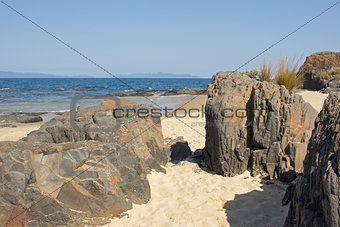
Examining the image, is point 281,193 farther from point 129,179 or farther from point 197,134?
point 197,134

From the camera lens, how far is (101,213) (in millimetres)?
3959

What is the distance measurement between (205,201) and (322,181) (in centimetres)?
235

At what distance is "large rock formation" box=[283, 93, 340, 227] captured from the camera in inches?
92.0

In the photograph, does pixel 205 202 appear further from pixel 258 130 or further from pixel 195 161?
pixel 195 161

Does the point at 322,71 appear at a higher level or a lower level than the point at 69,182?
higher

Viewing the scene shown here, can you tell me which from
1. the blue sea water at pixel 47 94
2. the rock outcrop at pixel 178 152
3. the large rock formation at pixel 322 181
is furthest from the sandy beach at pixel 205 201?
the blue sea water at pixel 47 94

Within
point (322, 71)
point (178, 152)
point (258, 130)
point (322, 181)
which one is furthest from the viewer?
point (322, 71)

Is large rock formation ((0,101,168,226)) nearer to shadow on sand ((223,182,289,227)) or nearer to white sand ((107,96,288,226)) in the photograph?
white sand ((107,96,288,226))

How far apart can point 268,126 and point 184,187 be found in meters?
1.96

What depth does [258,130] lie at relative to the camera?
548cm

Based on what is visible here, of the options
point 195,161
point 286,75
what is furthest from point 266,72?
point 195,161

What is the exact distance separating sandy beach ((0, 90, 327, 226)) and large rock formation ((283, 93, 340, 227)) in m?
0.99

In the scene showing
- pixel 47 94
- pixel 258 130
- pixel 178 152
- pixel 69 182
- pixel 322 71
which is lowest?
pixel 47 94

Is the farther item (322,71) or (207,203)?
(322,71)
